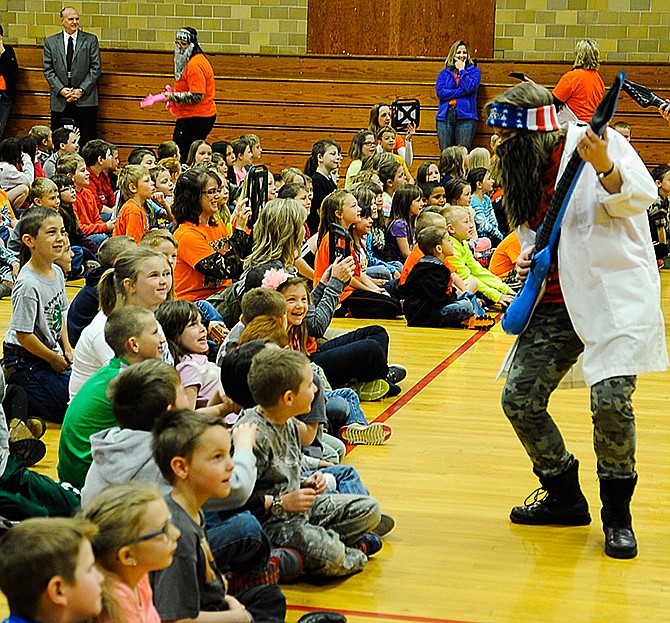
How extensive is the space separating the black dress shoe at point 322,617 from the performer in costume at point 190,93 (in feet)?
32.8

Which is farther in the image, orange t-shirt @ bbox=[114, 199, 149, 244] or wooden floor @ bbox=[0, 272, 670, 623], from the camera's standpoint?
orange t-shirt @ bbox=[114, 199, 149, 244]

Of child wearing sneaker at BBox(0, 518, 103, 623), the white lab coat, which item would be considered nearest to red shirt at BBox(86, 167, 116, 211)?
the white lab coat

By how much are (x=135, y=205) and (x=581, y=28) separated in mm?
8579

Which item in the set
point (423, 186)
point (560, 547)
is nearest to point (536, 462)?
point (560, 547)

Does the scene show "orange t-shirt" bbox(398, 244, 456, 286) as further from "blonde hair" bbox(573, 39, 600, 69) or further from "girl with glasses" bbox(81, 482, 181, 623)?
"girl with glasses" bbox(81, 482, 181, 623)

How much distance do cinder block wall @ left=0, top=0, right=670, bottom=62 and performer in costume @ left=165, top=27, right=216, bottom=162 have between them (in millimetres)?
2760

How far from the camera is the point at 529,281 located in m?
3.66

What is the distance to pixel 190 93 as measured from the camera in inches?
497

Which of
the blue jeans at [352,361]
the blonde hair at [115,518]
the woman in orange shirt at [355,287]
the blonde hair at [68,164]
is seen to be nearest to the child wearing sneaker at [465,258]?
the woman in orange shirt at [355,287]

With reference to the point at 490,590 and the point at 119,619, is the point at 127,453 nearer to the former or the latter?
the point at 119,619

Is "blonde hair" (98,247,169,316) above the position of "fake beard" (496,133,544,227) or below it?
below

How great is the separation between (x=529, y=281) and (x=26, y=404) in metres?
2.39

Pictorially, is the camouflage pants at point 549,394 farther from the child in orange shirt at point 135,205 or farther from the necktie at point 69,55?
the necktie at point 69,55

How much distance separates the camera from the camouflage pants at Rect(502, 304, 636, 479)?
3.60m
